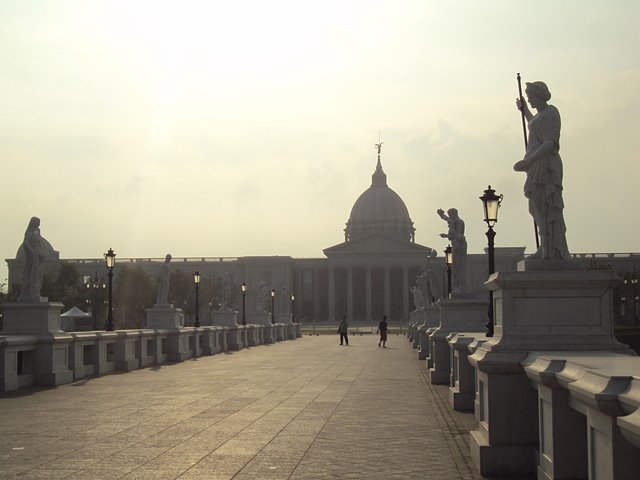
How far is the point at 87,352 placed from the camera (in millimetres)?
26062

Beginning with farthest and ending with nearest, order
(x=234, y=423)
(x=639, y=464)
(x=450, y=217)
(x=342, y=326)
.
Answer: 1. (x=342, y=326)
2. (x=450, y=217)
3. (x=234, y=423)
4. (x=639, y=464)

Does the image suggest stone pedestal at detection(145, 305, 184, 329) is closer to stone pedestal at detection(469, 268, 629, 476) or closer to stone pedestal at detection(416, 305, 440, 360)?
stone pedestal at detection(416, 305, 440, 360)

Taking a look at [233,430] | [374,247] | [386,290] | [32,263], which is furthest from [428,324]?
[374,247]

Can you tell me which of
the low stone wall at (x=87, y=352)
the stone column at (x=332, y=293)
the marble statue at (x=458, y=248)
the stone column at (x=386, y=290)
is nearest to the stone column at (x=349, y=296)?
the stone column at (x=332, y=293)

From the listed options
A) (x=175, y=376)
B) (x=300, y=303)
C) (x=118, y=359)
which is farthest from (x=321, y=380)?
(x=300, y=303)

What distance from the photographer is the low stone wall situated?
20.7 m

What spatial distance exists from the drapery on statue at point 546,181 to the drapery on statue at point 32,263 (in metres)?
15.3

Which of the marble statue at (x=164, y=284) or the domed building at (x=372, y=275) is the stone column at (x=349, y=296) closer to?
the domed building at (x=372, y=275)

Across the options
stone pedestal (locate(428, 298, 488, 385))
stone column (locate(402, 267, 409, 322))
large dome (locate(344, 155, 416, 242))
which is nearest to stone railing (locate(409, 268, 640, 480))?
stone pedestal (locate(428, 298, 488, 385))

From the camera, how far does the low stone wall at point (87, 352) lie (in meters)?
20.7

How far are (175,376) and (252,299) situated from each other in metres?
125

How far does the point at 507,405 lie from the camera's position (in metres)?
10.3

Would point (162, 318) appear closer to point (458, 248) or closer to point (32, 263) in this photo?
point (32, 263)

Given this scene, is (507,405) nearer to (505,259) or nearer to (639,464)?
(639,464)
